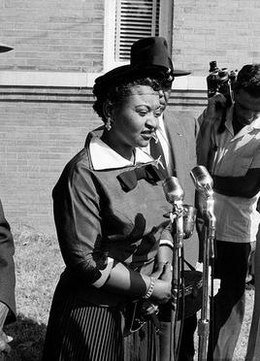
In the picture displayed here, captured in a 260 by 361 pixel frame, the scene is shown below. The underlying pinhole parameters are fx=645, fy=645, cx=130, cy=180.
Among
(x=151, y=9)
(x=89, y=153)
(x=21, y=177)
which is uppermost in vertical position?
(x=151, y=9)

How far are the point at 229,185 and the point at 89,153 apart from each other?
5.46 feet

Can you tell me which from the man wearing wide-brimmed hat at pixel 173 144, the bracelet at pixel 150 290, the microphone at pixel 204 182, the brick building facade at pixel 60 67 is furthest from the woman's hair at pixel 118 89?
the brick building facade at pixel 60 67

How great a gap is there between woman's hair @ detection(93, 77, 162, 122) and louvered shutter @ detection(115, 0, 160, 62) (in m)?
6.32

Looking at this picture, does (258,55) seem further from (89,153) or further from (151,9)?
(89,153)

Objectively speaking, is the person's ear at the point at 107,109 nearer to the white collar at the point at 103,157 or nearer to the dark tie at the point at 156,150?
the white collar at the point at 103,157

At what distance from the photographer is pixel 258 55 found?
8562 millimetres

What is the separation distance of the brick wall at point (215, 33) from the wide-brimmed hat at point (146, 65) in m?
4.61


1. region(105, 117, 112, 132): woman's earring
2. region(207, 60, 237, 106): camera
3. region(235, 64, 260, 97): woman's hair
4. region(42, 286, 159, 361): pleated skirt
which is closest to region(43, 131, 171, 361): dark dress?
region(42, 286, 159, 361): pleated skirt

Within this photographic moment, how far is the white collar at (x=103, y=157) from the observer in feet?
8.55

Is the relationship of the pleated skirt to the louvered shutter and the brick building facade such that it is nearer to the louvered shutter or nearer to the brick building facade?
the brick building facade

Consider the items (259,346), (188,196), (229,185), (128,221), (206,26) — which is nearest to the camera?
(128,221)

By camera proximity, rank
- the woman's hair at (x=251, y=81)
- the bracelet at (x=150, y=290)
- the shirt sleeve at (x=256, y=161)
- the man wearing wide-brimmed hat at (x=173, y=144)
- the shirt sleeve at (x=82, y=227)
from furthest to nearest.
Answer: the shirt sleeve at (x=256, y=161), the woman's hair at (x=251, y=81), the man wearing wide-brimmed hat at (x=173, y=144), the bracelet at (x=150, y=290), the shirt sleeve at (x=82, y=227)

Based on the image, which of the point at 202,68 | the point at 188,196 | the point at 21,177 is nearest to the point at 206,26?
the point at 202,68

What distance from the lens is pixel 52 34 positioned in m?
8.51
